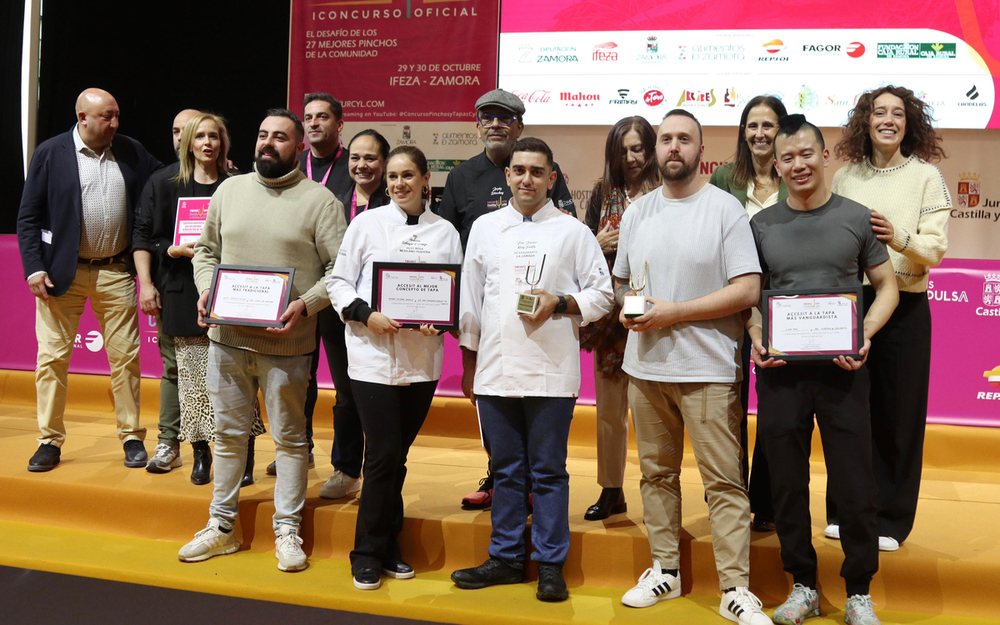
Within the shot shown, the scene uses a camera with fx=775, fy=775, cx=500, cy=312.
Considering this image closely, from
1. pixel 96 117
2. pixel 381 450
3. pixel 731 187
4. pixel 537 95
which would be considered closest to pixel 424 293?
pixel 381 450

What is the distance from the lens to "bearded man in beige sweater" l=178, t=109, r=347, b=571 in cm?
296

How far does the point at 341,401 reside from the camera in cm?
329

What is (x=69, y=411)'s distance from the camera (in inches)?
202

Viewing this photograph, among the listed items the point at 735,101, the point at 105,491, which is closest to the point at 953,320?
the point at 735,101

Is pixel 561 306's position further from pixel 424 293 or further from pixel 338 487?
pixel 338 487

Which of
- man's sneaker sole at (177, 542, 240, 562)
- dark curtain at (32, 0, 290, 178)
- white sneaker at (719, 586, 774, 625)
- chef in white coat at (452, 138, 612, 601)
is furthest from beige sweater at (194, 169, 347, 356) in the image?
dark curtain at (32, 0, 290, 178)

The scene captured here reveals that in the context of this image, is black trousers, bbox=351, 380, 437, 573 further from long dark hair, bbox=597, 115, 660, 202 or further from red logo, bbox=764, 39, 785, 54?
red logo, bbox=764, 39, 785, 54

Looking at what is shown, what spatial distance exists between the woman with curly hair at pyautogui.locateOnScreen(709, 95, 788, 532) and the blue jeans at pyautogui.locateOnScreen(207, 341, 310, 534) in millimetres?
1677

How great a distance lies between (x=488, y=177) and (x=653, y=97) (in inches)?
94.8

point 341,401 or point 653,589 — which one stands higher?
point 341,401

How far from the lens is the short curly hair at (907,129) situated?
2758 mm

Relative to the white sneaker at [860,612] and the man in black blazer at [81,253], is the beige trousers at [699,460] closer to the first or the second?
the white sneaker at [860,612]

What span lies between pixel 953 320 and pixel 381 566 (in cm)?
330

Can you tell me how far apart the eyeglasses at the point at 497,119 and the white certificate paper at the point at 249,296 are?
1023 mm
